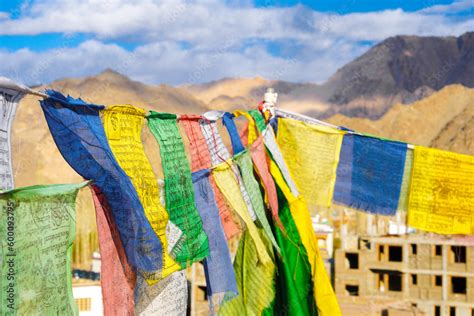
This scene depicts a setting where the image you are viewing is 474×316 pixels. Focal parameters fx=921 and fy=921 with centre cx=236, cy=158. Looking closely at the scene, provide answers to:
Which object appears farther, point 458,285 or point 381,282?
point 381,282

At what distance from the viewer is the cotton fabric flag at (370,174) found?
511 cm

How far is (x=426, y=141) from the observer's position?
5947cm

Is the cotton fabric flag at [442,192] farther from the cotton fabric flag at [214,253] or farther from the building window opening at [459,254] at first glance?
the building window opening at [459,254]

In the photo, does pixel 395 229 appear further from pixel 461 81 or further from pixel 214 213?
pixel 461 81

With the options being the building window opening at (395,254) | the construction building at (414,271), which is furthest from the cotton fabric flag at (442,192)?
the building window opening at (395,254)

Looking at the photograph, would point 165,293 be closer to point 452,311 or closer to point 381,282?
point 452,311

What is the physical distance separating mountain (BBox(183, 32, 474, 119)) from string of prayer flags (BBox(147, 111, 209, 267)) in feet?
257

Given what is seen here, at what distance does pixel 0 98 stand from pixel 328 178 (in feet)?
9.81

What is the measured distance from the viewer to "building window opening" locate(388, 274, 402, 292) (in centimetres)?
2002

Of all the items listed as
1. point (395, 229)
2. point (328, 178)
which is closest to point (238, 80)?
point (395, 229)

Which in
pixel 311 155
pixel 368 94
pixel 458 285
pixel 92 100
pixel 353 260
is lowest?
pixel 458 285

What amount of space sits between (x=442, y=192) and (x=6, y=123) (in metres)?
3.15

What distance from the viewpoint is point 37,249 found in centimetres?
246

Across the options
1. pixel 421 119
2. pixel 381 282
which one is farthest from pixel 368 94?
pixel 381 282
